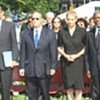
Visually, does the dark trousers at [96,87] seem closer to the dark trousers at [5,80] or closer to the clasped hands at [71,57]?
the clasped hands at [71,57]

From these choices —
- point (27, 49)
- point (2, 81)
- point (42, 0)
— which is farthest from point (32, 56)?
point (42, 0)

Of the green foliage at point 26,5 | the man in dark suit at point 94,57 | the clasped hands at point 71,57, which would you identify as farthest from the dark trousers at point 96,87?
the green foliage at point 26,5

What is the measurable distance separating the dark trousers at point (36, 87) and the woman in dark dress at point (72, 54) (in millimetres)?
475

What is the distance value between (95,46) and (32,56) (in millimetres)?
1058

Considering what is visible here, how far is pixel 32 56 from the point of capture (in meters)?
8.34

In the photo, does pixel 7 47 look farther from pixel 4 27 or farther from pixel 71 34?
pixel 71 34

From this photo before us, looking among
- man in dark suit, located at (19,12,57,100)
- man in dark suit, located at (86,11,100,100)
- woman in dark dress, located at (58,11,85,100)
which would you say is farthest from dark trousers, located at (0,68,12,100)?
man in dark suit, located at (86,11,100,100)

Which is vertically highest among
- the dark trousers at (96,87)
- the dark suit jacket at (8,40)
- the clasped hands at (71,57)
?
the dark suit jacket at (8,40)

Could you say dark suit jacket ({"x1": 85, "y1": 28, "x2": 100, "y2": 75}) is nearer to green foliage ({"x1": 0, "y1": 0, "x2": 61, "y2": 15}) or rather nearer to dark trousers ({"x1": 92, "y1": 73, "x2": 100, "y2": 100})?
dark trousers ({"x1": 92, "y1": 73, "x2": 100, "y2": 100})

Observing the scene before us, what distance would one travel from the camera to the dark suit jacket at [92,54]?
27.3 ft

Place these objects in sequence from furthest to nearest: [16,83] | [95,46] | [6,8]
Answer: [6,8], [16,83], [95,46]

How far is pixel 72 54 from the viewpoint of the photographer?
864 centimetres

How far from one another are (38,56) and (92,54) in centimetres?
90

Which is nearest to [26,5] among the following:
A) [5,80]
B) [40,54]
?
[5,80]
